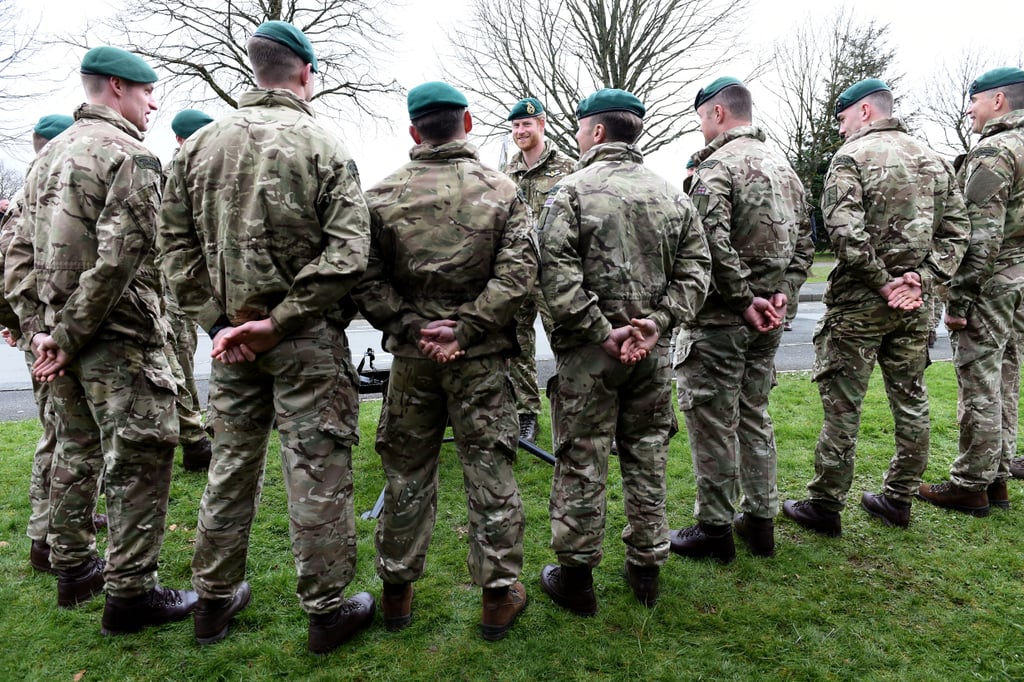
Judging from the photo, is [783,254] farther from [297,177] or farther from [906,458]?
[297,177]

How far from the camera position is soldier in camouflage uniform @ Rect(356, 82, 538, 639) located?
2.75m

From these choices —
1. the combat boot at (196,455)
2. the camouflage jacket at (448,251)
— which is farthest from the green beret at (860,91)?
the combat boot at (196,455)

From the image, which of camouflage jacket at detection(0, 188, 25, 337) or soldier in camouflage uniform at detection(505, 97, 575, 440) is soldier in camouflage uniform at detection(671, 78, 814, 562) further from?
camouflage jacket at detection(0, 188, 25, 337)

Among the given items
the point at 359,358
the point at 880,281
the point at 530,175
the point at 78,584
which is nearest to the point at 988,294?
the point at 880,281

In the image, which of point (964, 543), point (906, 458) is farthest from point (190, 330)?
point (964, 543)

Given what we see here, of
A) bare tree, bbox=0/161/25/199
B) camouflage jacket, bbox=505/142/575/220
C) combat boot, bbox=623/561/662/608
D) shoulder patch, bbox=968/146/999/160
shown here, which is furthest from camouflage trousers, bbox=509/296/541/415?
bare tree, bbox=0/161/25/199

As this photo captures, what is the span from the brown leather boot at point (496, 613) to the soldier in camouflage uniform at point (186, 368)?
2788mm

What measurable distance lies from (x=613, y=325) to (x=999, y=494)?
326 cm

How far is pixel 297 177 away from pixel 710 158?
2211 millimetres

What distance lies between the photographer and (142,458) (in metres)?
2.90

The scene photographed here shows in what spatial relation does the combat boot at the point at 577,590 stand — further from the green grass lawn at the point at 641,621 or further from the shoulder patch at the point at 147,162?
the shoulder patch at the point at 147,162

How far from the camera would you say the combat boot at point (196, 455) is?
4945 millimetres

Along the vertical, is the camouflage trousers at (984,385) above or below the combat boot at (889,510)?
above

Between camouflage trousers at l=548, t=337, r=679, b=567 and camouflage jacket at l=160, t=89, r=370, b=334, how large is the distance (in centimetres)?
117
